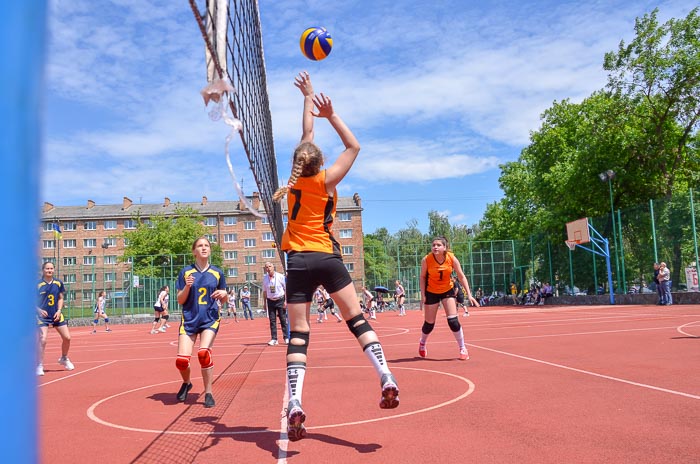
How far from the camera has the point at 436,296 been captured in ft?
30.2

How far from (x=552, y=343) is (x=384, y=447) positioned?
7.51 metres

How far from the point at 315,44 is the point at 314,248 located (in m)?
2.85

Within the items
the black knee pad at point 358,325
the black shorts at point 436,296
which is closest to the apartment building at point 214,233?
the black shorts at point 436,296

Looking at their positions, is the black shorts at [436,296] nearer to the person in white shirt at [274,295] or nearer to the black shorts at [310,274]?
the black shorts at [310,274]

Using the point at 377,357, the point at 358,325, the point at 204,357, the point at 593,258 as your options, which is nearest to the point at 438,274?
the point at 204,357

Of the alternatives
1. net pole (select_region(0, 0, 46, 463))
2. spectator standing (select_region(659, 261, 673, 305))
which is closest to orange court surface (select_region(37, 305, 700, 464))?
net pole (select_region(0, 0, 46, 463))

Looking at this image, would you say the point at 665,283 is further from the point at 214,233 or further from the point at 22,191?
the point at 214,233

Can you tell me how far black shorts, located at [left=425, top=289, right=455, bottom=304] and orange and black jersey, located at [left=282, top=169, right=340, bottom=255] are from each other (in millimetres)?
5014

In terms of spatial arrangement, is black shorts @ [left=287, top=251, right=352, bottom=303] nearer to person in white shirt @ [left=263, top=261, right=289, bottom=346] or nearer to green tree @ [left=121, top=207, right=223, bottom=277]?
person in white shirt @ [left=263, top=261, right=289, bottom=346]

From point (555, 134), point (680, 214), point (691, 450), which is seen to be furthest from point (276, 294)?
point (555, 134)

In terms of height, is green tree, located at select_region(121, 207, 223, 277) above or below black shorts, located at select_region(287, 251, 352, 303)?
above

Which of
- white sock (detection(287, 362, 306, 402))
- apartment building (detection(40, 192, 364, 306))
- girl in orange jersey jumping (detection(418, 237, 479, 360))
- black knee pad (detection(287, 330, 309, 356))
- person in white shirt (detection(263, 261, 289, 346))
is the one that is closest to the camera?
white sock (detection(287, 362, 306, 402))

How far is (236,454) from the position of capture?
426 centimetres

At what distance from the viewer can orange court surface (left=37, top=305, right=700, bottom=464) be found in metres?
4.07
